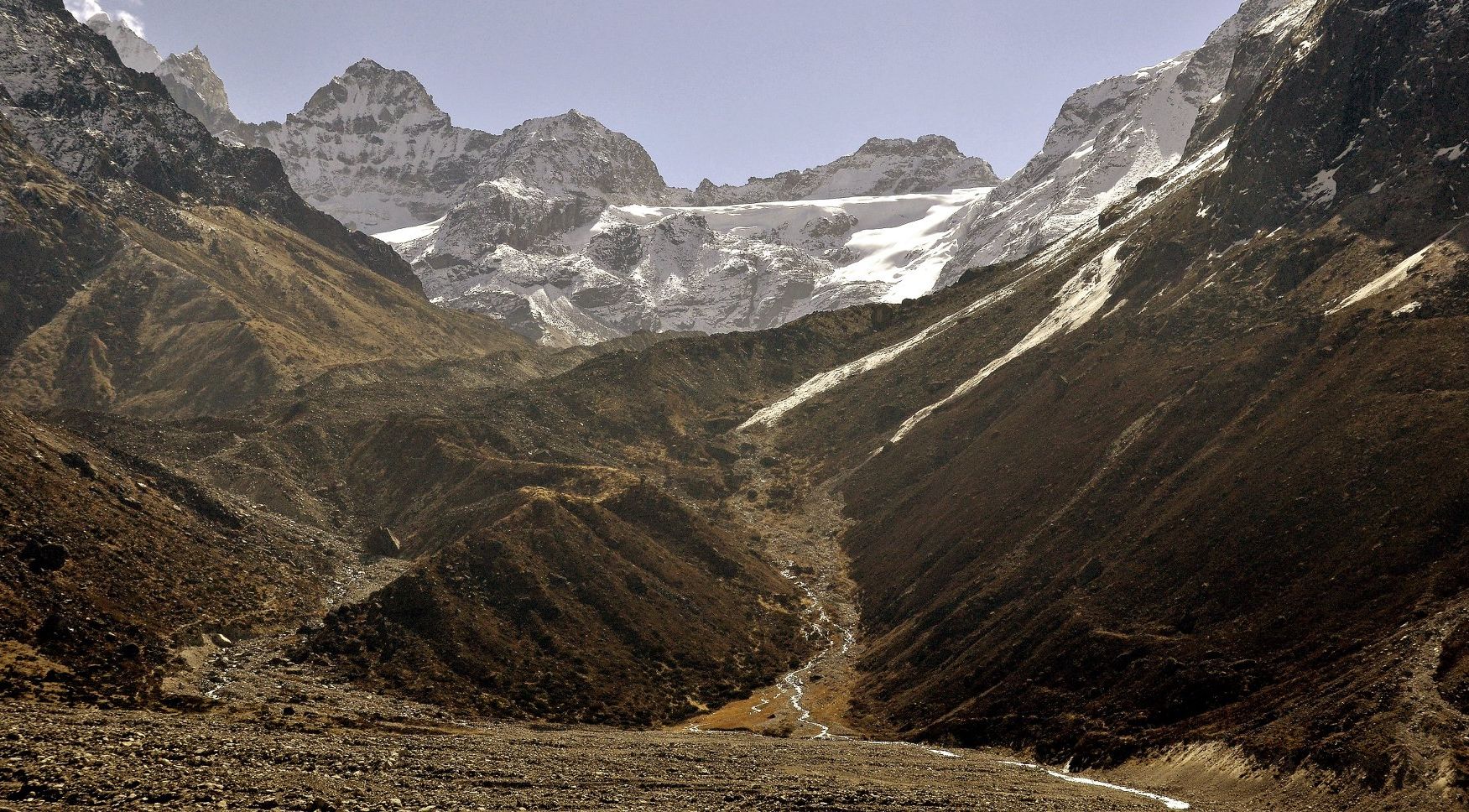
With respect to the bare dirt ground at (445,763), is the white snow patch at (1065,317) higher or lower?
higher

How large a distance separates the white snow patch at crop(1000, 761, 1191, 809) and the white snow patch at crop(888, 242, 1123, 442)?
78.1 metres

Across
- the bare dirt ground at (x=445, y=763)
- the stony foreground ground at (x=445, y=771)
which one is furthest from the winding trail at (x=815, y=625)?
the stony foreground ground at (x=445, y=771)

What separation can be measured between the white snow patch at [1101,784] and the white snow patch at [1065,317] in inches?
3075

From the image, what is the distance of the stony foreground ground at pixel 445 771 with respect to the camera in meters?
31.0

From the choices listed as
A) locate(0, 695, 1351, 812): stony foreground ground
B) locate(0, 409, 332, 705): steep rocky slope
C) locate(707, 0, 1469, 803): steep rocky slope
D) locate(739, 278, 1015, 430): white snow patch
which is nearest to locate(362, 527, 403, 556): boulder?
locate(0, 409, 332, 705): steep rocky slope

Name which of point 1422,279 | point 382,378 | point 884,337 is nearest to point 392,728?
point 1422,279

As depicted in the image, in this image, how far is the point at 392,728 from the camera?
168ft

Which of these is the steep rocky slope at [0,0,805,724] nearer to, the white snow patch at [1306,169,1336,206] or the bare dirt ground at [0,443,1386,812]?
the bare dirt ground at [0,443,1386,812]

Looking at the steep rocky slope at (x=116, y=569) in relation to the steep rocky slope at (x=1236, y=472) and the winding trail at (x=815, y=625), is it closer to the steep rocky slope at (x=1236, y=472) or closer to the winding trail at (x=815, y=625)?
the winding trail at (x=815, y=625)

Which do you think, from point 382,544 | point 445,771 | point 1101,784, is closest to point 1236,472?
point 1101,784

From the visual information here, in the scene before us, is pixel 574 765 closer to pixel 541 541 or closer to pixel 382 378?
pixel 541 541

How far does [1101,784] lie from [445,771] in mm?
29190

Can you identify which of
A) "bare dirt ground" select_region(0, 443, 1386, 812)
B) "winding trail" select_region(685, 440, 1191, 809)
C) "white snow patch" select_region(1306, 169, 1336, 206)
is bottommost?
"winding trail" select_region(685, 440, 1191, 809)

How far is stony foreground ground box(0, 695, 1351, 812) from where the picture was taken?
102 ft
